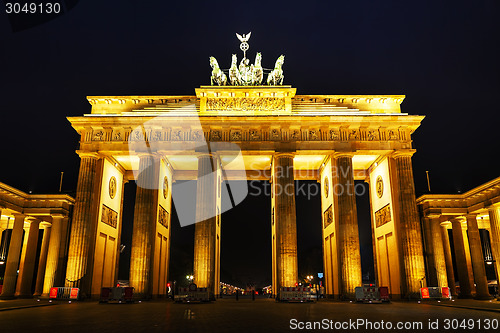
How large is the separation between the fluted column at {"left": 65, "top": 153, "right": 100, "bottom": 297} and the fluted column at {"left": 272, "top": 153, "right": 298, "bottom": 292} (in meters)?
14.2

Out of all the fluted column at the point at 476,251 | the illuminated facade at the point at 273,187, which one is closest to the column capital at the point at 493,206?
the illuminated facade at the point at 273,187

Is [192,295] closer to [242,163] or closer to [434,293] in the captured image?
[242,163]

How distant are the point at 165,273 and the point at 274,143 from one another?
15.6 m

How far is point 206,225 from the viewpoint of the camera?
29.7 meters

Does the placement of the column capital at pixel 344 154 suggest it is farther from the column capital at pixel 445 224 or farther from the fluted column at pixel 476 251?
the column capital at pixel 445 224

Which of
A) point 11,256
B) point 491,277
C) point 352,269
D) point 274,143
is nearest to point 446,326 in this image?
point 352,269

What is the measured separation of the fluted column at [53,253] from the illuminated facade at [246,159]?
14.2 feet

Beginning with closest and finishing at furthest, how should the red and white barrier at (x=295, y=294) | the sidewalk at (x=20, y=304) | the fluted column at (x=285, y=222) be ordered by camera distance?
the sidewalk at (x=20, y=304) < the red and white barrier at (x=295, y=294) < the fluted column at (x=285, y=222)

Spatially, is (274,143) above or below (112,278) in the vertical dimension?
above

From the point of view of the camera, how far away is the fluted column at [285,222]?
28562 mm

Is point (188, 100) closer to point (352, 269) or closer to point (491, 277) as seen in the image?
point (352, 269)

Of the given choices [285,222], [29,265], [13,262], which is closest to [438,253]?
[285,222]

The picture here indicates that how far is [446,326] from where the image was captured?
1166 cm

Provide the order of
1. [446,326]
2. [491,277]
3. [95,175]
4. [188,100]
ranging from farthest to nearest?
[491,277] → [188,100] → [95,175] → [446,326]
